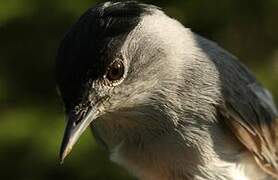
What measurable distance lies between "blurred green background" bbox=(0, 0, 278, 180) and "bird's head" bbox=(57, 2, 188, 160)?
1403 millimetres

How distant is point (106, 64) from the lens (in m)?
3.96

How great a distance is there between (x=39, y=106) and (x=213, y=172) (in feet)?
5.97

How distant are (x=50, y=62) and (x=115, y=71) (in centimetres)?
234

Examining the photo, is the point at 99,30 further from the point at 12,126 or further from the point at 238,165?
the point at 12,126

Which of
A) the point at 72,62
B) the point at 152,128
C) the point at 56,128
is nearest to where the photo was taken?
the point at 72,62

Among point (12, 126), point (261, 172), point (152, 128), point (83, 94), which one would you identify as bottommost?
point (12, 126)

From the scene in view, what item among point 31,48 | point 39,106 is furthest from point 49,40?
point 39,106

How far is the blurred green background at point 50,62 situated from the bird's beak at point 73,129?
5.18ft

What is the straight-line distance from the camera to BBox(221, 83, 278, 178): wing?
180 inches

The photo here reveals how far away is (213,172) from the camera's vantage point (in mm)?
4520

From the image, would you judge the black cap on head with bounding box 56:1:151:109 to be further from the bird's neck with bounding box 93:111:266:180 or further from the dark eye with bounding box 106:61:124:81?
the bird's neck with bounding box 93:111:266:180

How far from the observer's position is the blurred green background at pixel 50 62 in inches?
229

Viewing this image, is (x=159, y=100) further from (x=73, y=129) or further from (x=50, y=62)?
(x=50, y=62)

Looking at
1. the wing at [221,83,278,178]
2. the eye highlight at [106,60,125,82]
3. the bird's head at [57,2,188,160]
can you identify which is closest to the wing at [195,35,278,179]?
the wing at [221,83,278,178]
